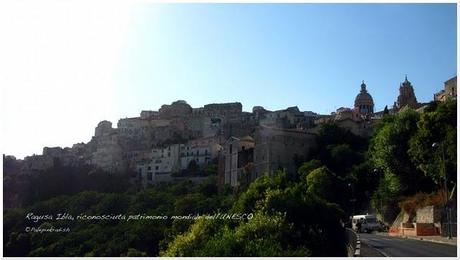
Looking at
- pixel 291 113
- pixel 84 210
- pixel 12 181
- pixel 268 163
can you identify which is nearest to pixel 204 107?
pixel 291 113

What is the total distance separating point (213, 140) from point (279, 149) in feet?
63.7

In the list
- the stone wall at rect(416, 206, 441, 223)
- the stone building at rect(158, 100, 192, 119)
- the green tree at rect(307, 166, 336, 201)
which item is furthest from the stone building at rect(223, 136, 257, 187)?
the stone building at rect(158, 100, 192, 119)

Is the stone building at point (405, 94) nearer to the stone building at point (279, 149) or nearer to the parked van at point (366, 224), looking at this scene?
the stone building at point (279, 149)

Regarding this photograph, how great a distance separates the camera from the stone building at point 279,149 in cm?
4678

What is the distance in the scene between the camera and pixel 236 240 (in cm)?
1270

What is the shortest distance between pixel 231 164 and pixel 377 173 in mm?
15671

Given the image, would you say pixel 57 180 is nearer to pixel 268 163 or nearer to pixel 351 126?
pixel 268 163

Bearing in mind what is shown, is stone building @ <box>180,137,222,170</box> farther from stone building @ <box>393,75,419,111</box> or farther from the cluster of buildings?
stone building @ <box>393,75,419,111</box>

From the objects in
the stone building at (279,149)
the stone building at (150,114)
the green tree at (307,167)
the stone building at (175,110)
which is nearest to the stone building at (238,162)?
the stone building at (279,149)

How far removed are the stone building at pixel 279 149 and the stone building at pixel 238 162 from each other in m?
0.88

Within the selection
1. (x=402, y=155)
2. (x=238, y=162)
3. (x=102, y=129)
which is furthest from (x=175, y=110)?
(x=402, y=155)

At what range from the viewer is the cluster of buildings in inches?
1901

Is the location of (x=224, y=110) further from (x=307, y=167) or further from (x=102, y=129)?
(x=307, y=167)

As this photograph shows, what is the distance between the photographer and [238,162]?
4900 cm
